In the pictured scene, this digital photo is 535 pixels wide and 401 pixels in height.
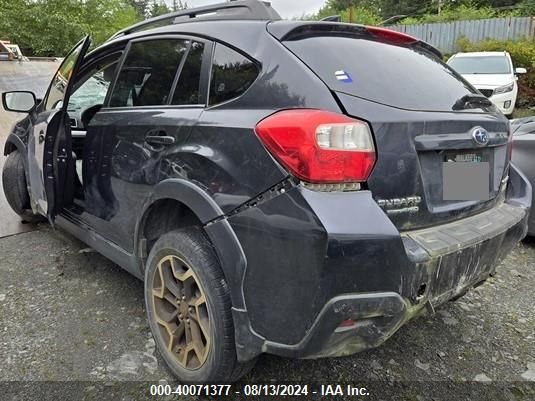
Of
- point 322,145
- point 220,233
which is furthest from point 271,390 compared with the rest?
point 322,145

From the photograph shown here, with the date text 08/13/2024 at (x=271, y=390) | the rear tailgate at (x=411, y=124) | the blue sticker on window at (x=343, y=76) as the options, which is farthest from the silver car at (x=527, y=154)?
the blue sticker on window at (x=343, y=76)

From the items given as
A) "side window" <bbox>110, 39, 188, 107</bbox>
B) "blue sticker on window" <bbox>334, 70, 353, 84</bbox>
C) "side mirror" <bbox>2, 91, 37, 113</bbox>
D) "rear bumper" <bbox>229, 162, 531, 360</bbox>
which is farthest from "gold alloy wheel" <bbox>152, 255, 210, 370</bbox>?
"side mirror" <bbox>2, 91, 37, 113</bbox>

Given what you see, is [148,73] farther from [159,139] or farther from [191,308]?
[191,308]

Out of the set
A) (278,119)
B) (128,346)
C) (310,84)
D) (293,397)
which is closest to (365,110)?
(310,84)

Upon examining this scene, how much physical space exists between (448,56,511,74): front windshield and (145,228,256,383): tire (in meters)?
9.68

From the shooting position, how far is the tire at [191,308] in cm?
188

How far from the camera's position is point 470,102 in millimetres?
2176

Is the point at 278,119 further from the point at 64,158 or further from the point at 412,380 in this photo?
the point at 64,158

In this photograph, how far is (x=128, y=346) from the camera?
98.5 inches

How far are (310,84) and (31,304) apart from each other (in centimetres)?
240

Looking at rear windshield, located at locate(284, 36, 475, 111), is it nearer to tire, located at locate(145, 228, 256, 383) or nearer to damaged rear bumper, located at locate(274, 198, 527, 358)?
damaged rear bumper, located at locate(274, 198, 527, 358)

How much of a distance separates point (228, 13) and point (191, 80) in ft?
1.33

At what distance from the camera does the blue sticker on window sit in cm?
177

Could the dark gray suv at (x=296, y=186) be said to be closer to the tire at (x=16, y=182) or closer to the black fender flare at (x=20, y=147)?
the black fender flare at (x=20, y=147)
